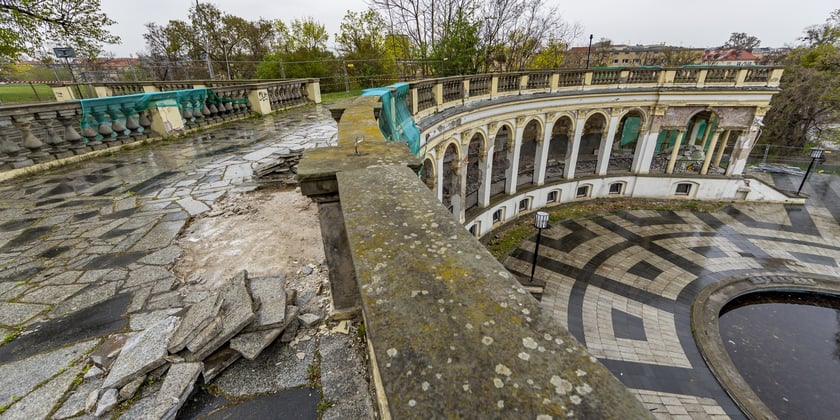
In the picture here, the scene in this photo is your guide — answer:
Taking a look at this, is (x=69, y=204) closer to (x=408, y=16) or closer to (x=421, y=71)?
(x=421, y=71)

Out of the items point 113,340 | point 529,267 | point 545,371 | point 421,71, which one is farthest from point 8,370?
point 421,71

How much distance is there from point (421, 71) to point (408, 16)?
501 centimetres

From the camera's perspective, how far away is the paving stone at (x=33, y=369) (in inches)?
82.3

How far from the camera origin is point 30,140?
6316 mm

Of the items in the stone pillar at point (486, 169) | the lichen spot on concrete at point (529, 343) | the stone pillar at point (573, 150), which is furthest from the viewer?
the stone pillar at point (573, 150)

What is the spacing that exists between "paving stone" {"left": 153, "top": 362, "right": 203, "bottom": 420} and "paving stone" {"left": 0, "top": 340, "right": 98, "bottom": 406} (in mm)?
922

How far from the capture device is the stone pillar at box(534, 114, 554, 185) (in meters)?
16.5

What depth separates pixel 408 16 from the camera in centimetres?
2327

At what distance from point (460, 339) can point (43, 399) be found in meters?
2.78

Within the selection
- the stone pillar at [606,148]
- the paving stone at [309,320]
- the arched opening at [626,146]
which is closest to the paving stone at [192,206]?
the paving stone at [309,320]

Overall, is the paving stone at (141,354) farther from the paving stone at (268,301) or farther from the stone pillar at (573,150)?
the stone pillar at (573,150)

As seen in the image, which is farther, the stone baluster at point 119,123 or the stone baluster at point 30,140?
the stone baluster at point 119,123

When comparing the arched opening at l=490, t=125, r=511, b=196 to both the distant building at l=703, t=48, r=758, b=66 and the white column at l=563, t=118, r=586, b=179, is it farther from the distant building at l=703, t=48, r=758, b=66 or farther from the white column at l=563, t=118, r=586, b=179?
the distant building at l=703, t=48, r=758, b=66

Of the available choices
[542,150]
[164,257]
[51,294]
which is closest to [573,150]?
[542,150]
